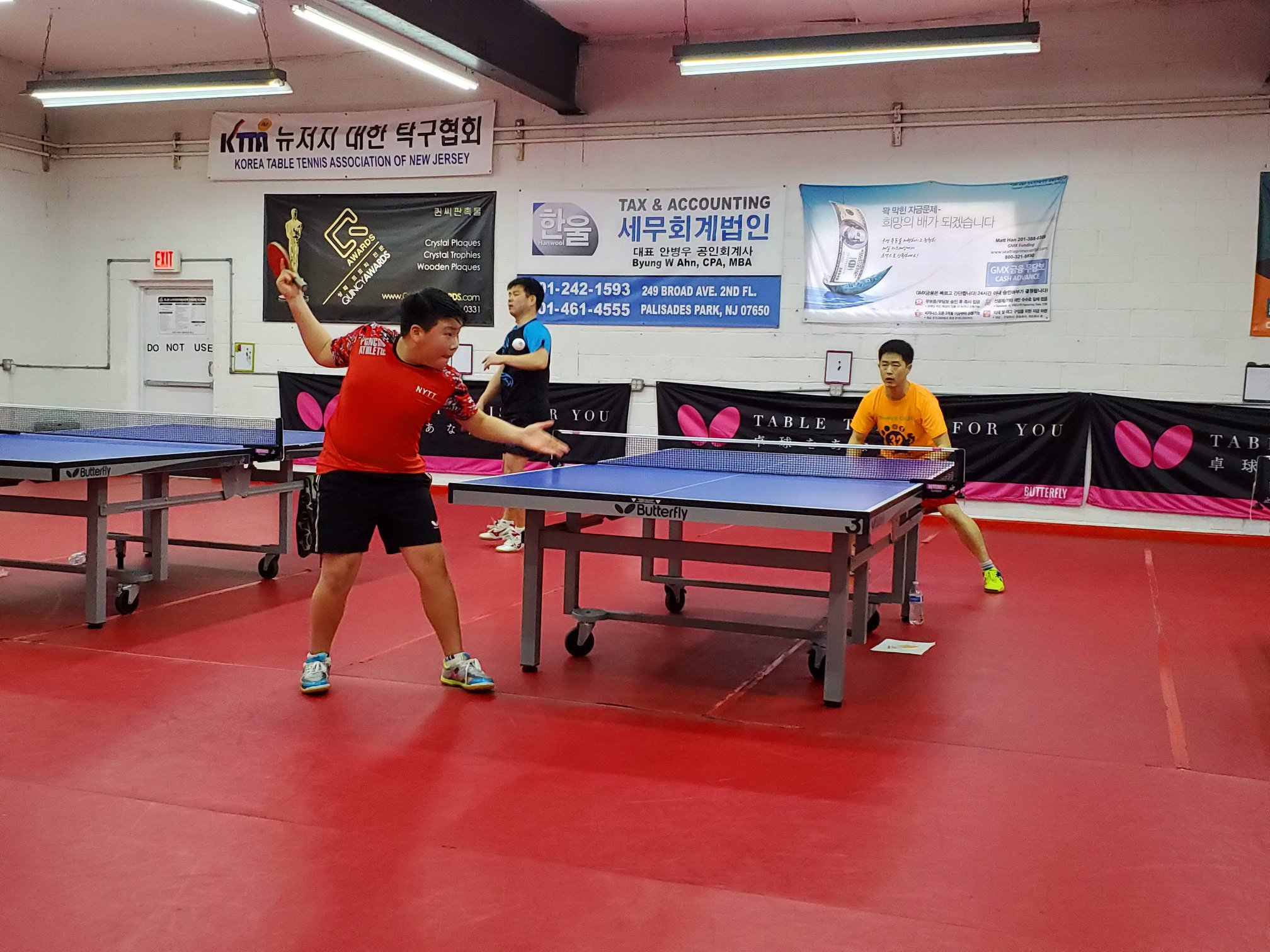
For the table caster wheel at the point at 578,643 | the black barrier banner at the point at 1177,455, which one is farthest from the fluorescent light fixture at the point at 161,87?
the black barrier banner at the point at 1177,455

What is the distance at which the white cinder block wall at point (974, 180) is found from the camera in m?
9.27

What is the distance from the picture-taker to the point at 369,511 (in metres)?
4.30

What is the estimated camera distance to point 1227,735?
415cm

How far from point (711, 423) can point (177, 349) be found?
6150 millimetres

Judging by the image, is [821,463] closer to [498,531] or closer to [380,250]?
[498,531]

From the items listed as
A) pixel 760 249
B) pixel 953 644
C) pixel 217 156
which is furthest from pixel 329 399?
pixel 953 644

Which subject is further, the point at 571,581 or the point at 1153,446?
the point at 1153,446

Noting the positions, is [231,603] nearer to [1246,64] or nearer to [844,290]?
[844,290]

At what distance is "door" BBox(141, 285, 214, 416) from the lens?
12703 mm

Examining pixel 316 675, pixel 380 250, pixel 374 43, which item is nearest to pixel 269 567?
pixel 316 675

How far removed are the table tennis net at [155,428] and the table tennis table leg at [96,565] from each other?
0.98 metres

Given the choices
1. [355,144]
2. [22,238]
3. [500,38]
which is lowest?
[22,238]

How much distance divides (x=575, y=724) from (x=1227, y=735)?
2305 millimetres

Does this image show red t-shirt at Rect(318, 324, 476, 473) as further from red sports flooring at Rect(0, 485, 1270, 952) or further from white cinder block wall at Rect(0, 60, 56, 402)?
white cinder block wall at Rect(0, 60, 56, 402)
